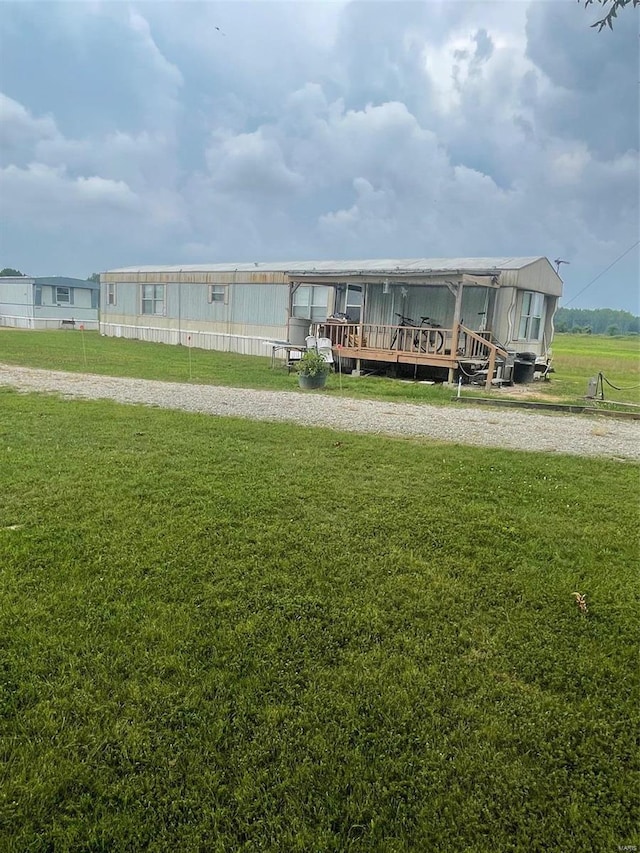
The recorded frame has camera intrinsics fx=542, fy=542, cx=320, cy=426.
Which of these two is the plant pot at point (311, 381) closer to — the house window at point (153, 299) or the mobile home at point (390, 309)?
the mobile home at point (390, 309)

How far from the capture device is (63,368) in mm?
13492

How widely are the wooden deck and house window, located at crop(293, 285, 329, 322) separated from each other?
190 centimetres

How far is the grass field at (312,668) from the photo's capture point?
1729mm

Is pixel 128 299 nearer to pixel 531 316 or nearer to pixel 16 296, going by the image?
pixel 16 296

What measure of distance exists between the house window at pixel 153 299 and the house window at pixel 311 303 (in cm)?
843

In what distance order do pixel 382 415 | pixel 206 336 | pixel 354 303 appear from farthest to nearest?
pixel 206 336 → pixel 354 303 → pixel 382 415

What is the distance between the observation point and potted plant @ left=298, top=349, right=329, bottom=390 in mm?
11633

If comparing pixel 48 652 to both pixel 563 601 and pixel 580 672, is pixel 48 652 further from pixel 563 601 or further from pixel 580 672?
pixel 563 601

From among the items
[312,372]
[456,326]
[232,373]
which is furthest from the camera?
[232,373]

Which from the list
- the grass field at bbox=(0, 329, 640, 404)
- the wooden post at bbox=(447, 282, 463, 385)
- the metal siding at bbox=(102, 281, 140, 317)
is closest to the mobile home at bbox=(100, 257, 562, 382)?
the wooden post at bbox=(447, 282, 463, 385)

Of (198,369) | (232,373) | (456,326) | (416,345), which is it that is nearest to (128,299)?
(198,369)

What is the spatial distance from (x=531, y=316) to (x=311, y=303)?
7.10 metres

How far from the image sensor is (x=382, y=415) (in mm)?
8695

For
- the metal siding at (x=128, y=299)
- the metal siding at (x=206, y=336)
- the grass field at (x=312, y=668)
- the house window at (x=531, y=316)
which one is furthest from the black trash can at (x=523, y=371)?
the metal siding at (x=128, y=299)
